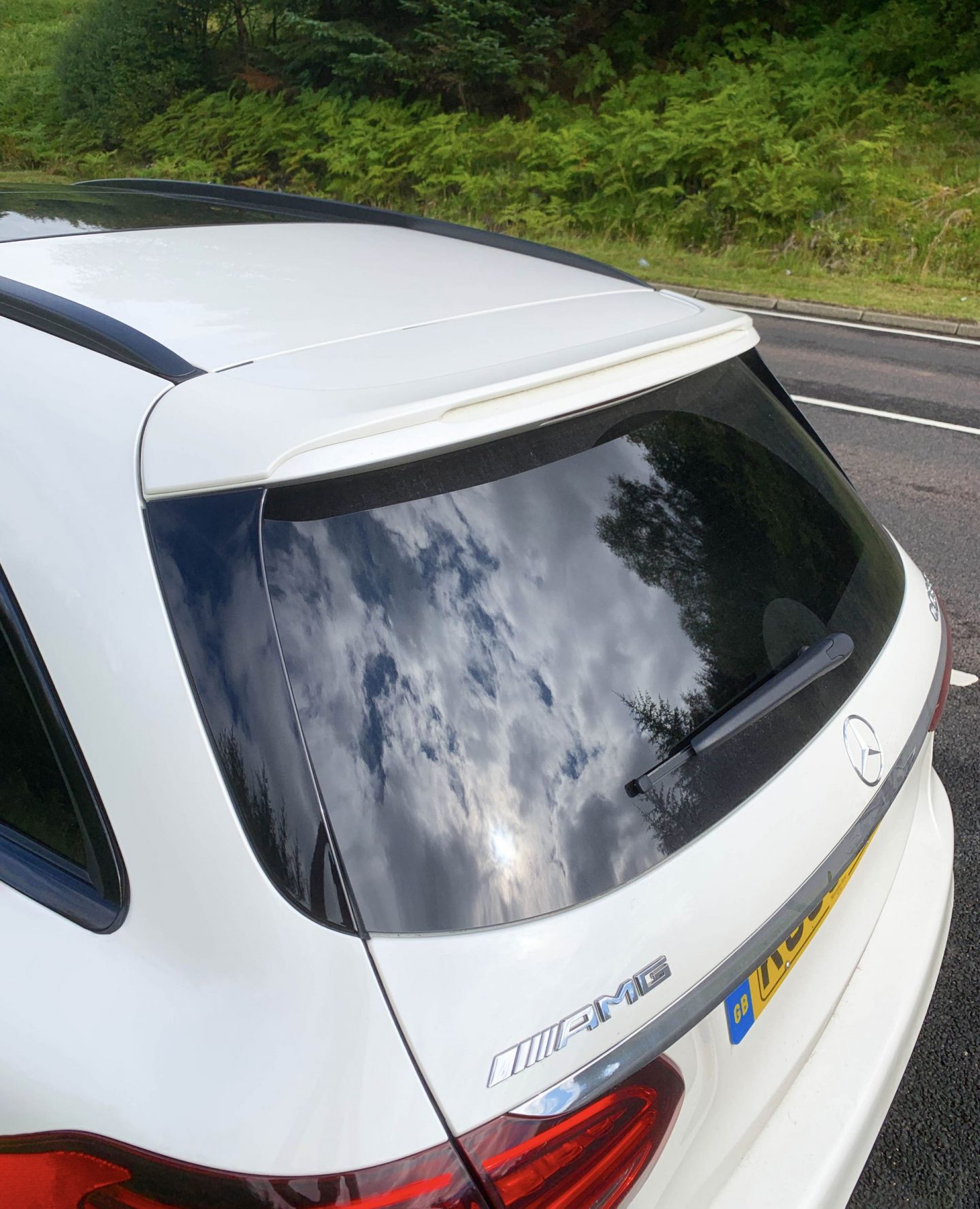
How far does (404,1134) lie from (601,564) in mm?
764

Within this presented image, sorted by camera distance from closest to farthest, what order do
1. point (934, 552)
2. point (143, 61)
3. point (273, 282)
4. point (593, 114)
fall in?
point (273, 282) < point (934, 552) < point (593, 114) < point (143, 61)

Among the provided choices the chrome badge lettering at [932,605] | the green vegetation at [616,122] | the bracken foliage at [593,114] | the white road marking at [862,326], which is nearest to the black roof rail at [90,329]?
the chrome badge lettering at [932,605]

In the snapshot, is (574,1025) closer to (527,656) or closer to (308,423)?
(527,656)

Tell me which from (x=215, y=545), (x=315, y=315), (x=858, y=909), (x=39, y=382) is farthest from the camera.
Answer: (x=858, y=909)

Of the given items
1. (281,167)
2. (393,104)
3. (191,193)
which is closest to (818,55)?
(393,104)

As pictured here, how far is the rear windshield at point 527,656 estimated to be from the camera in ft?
3.81

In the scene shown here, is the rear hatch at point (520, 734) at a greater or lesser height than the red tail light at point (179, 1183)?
greater

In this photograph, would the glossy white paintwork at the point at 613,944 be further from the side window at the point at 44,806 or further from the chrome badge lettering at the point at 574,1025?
the side window at the point at 44,806

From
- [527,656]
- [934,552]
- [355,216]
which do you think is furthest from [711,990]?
[934,552]

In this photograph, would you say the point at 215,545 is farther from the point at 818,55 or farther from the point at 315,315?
the point at 818,55

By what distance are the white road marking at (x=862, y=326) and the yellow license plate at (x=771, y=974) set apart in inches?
367

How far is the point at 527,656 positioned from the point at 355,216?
5.93ft

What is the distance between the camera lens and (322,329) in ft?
5.03

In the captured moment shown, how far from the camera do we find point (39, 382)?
1.34 meters
